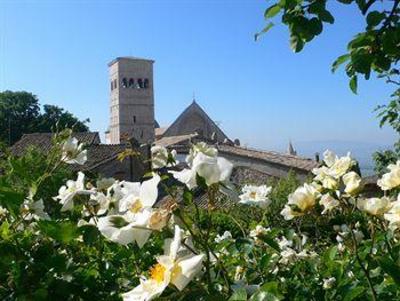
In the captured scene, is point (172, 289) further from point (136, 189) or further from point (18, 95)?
point (18, 95)

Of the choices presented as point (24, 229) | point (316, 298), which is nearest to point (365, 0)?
point (316, 298)

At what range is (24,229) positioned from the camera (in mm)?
1770

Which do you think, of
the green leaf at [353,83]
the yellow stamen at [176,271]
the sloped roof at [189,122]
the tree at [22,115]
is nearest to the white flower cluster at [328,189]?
the yellow stamen at [176,271]

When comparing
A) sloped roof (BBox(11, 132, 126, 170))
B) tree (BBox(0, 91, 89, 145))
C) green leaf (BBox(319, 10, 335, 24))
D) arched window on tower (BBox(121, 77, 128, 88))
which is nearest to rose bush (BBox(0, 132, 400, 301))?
green leaf (BBox(319, 10, 335, 24))

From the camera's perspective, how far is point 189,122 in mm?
59062

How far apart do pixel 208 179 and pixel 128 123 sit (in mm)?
73519

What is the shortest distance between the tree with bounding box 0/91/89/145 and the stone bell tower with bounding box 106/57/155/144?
1827cm

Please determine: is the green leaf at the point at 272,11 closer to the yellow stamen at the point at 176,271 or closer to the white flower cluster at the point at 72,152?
the white flower cluster at the point at 72,152

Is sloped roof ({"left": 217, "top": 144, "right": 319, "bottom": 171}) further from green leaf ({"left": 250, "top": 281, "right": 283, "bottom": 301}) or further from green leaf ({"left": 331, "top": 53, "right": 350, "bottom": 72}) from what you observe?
→ green leaf ({"left": 250, "top": 281, "right": 283, "bottom": 301})

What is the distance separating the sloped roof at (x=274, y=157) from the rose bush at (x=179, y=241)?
88.9 ft

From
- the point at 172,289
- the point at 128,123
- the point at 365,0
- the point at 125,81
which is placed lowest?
the point at 172,289

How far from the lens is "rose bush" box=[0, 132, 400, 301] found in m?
1.03

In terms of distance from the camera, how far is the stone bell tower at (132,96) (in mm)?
74000

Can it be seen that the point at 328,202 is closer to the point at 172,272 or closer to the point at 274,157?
the point at 172,272
